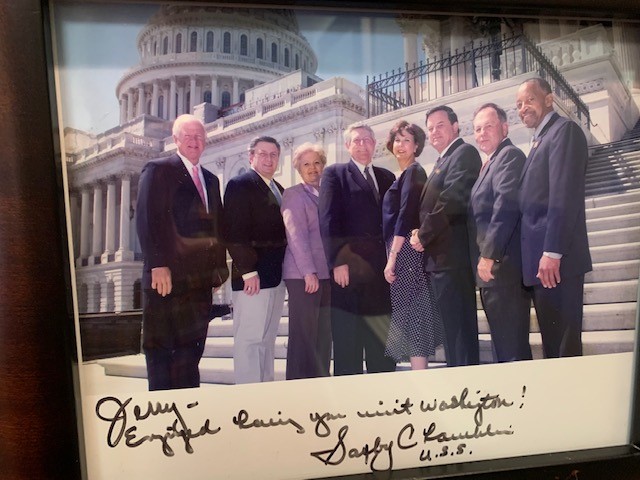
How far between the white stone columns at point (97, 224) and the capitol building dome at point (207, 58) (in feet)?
0.31

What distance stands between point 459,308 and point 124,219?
45 cm

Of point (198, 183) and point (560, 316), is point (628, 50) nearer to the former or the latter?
point (560, 316)

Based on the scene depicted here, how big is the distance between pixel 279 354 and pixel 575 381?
412mm

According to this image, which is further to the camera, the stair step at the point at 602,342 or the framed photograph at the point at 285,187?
the stair step at the point at 602,342

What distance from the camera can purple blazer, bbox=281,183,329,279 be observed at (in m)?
0.62

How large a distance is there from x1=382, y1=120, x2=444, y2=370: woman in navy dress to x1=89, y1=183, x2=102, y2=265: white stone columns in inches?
13.9

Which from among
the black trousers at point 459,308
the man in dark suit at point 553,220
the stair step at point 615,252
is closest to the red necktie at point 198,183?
the black trousers at point 459,308

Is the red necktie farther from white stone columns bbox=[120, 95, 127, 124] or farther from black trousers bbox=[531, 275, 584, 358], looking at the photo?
black trousers bbox=[531, 275, 584, 358]

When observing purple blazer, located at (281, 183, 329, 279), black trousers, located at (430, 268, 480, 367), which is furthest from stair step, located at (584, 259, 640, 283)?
purple blazer, located at (281, 183, 329, 279)

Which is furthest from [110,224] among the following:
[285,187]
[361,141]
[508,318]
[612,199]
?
[612,199]

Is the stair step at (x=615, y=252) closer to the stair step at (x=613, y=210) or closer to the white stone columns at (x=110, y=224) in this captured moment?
the stair step at (x=613, y=210)

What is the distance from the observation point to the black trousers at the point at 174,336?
58 centimetres
